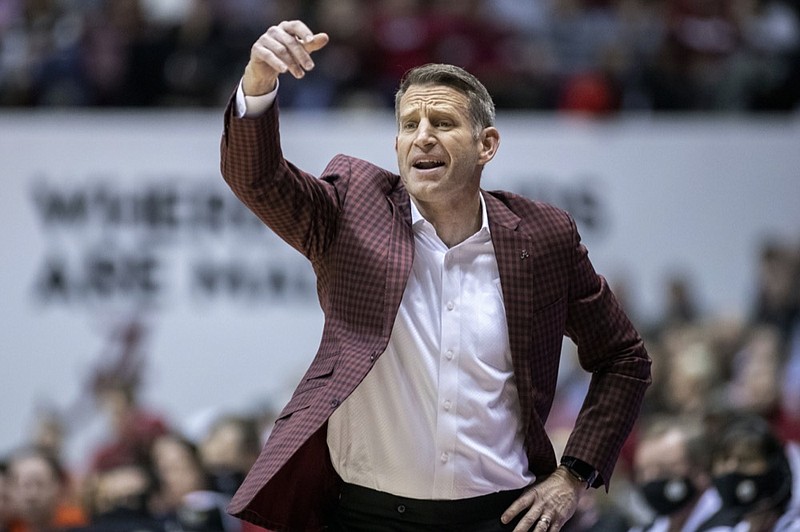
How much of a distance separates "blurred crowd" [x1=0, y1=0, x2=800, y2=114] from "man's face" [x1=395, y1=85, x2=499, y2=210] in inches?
244

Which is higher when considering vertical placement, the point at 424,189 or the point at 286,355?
the point at 424,189

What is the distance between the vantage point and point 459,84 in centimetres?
312

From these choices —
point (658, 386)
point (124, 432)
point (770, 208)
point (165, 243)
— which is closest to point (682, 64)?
point (770, 208)

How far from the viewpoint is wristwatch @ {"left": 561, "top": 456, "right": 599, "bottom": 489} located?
3227 millimetres

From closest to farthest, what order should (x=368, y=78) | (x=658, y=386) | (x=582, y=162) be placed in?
1. (x=658, y=386)
2. (x=582, y=162)
3. (x=368, y=78)

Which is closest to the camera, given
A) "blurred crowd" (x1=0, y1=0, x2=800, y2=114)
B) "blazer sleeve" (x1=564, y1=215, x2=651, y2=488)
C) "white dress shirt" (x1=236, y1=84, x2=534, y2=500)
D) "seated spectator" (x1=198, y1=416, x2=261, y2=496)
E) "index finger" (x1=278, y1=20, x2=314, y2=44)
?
"index finger" (x1=278, y1=20, x2=314, y2=44)

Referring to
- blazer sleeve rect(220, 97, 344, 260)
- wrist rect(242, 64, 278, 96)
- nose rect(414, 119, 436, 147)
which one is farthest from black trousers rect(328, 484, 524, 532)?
wrist rect(242, 64, 278, 96)

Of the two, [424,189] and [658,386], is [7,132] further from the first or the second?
[424,189]

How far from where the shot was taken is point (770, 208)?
904cm

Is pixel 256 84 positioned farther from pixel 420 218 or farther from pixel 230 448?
pixel 230 448

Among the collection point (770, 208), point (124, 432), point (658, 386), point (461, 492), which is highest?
point (461, 492)

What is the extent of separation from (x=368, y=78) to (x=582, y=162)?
1.71 m

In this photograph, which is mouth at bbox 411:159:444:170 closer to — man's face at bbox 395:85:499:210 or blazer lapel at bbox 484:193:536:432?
man's face at bbox 395:85:499:210

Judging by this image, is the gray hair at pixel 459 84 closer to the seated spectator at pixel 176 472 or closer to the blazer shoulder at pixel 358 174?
the blazer shoulder at pixel 358 174
